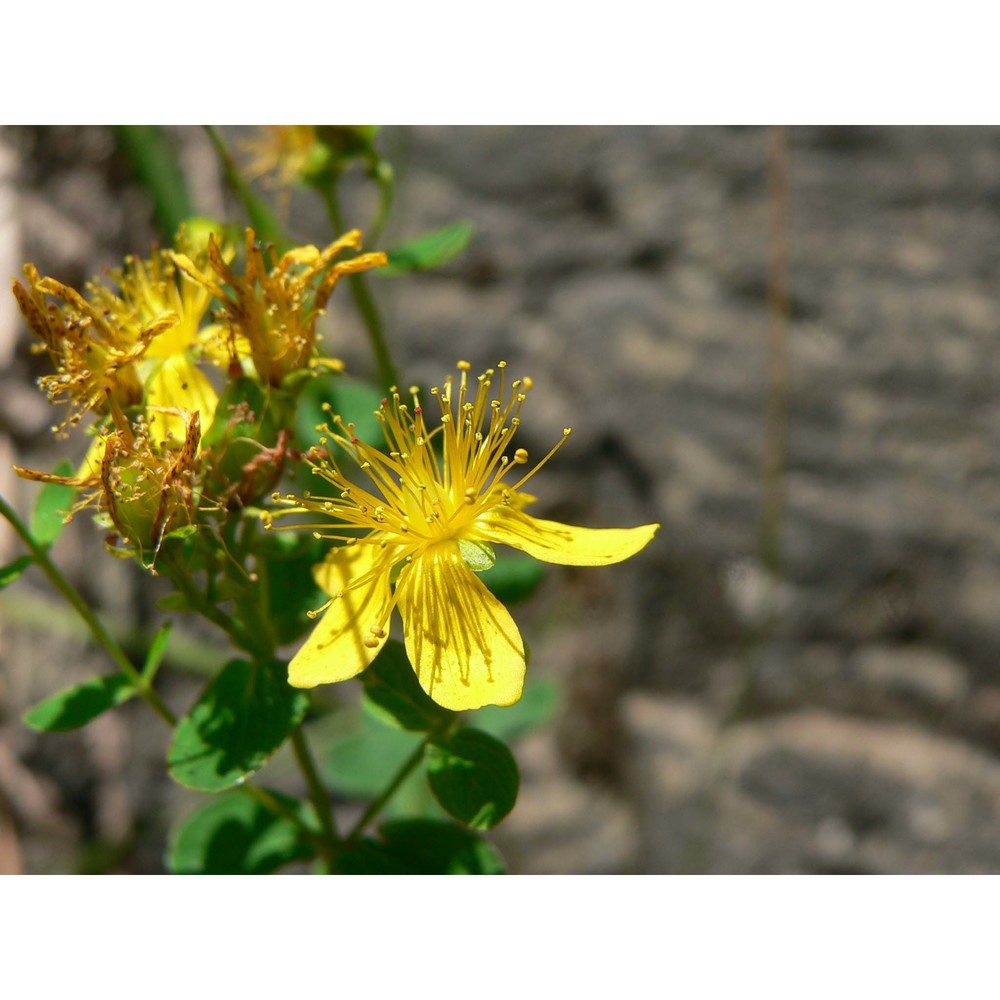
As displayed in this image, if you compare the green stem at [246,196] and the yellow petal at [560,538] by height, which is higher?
the green stem at [246,196]

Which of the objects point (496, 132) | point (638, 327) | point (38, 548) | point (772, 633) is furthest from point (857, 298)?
point (38, 548)

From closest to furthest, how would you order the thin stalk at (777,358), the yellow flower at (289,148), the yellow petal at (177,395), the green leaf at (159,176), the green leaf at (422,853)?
the yellow petal at (177,395)
the green leaf at (422,853)
the yellow flower at (289,148)
the green leaf at (159,176)
the thin stalk at (777,358)

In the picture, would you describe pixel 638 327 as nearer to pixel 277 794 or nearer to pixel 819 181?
pixel 819 181

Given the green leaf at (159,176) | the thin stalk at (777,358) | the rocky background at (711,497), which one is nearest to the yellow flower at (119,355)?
the green leaf at (159,176)

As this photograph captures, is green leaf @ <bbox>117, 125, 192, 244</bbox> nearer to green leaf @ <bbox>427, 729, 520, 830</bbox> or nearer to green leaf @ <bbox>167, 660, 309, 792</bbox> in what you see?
green leaf @ <bbox>167, 660, 309, 792</bbox>

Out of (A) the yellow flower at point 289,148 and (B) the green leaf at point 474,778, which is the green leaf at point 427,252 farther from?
(B) the green leaf at point 474,778

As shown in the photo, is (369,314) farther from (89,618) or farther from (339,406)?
(89,618)

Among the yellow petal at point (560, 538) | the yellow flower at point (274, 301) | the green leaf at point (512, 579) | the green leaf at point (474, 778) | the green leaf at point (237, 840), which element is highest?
the yellow flower at point (274, 301)
